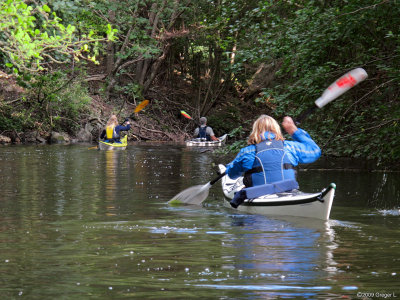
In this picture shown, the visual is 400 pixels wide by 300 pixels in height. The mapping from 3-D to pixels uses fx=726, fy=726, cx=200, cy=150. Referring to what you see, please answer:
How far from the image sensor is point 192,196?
1087 centimetres

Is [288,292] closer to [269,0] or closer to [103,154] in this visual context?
[269,0]

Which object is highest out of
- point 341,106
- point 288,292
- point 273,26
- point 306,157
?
point 273,26

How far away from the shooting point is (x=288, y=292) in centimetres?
494

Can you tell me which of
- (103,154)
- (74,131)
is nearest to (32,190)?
(103,154)

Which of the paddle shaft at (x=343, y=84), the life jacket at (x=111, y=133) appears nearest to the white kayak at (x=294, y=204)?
the paddle shaft at (x=343, y=84)

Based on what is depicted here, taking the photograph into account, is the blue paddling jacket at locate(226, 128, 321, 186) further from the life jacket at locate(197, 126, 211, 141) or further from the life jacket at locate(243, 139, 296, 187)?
→ the life jacket at locate(197, 126, 211, 141)

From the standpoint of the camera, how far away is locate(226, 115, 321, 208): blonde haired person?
9172 mm

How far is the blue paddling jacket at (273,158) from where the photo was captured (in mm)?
9180

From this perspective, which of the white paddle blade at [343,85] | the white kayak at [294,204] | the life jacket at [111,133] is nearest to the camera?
the white kayak at [294,204]

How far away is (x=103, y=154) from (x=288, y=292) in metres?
18.4

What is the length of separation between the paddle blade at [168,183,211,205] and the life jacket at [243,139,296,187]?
180 centimetres

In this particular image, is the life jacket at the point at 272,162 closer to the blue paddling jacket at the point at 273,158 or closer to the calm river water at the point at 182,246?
the blue paddling jacket at the point at 273,158

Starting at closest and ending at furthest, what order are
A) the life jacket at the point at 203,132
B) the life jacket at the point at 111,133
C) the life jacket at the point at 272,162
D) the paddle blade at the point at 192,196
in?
the life jacket at the point at 272,162
the paddle blade at the point at 192,196
the life jacket at the point at 111,133
the life jacket at the point at 203,132

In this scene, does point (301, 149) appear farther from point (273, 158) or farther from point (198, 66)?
point (198, 66)
